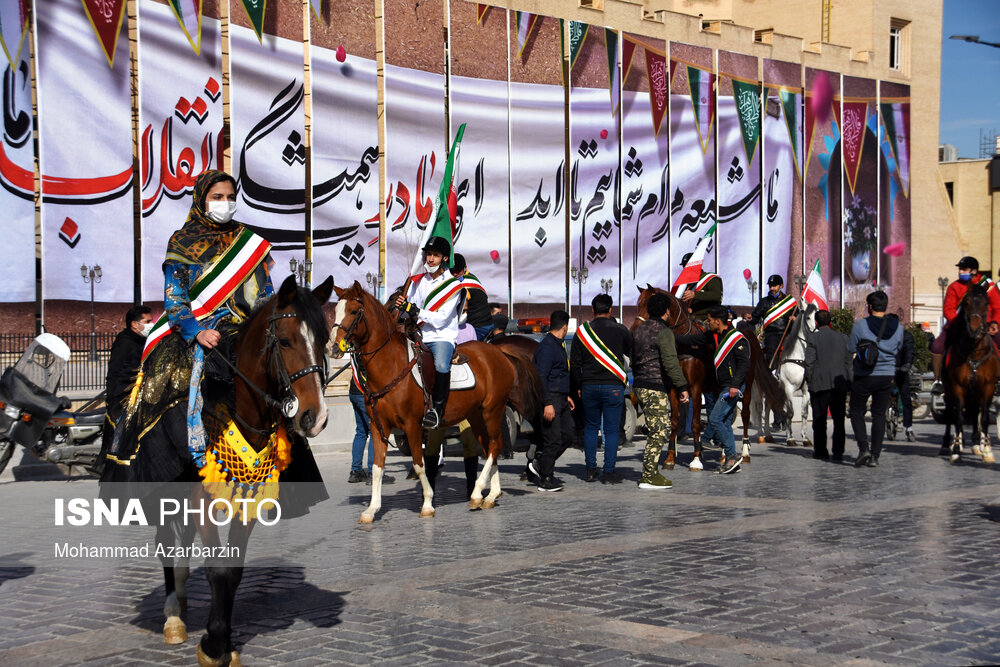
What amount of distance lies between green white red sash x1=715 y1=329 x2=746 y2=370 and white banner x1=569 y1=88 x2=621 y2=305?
33.9m

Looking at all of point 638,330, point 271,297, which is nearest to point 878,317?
point 638,330

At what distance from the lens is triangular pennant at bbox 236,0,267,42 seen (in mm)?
39312

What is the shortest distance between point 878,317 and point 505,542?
8410 millimetres

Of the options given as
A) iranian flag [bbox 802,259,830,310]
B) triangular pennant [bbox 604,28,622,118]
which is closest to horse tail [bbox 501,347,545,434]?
iranian flag [bbox 802,259,830,310]

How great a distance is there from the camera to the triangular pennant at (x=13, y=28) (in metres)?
34.2

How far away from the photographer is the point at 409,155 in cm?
4375

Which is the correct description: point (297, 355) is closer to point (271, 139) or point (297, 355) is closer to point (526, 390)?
point (526, 390)

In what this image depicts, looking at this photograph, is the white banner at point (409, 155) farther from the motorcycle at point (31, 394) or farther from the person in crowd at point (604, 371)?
the motorcycle at point (31, 394)

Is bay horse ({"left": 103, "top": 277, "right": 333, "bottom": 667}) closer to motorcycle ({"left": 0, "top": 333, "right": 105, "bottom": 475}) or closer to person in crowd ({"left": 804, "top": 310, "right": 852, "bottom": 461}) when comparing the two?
motorcycle ({"left": 0, "top": 333, "right": 105, "bottom": 475})

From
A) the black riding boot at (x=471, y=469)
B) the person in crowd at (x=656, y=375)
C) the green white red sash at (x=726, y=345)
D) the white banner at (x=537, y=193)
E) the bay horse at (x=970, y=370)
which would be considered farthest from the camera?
the white banner at (x=537, y=193)

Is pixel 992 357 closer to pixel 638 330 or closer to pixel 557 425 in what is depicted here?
pixel 638 330

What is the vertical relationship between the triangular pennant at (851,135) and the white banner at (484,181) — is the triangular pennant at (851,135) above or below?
above

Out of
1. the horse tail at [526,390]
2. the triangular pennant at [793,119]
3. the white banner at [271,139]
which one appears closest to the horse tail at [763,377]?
the horse tail at [526,390]

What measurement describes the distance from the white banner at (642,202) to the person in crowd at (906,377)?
30.7 m
